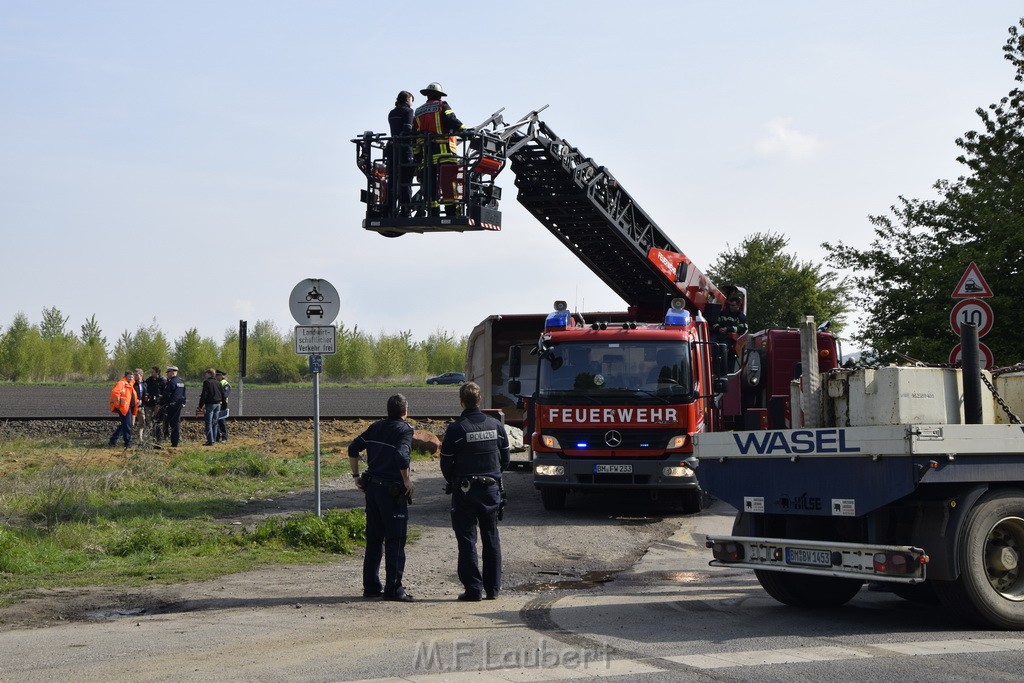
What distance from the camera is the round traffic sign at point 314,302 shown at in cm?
1327

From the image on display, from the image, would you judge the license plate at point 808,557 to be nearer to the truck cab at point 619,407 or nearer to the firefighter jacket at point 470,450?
the firefighter jacket at point 470,450

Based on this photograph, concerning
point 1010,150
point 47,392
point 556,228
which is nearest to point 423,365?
point 47,392

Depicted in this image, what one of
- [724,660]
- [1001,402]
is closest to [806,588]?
[1001,402]

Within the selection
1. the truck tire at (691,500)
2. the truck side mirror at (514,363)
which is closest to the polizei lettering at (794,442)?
the truck tire at (691,500)

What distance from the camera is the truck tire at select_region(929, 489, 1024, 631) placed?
7.70 metres

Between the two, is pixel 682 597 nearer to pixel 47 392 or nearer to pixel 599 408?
pixel 599 408

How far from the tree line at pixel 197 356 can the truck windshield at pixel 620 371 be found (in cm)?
5823

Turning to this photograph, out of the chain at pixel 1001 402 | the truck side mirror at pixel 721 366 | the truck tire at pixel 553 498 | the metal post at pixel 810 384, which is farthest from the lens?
the truck tire at pixel 553 498

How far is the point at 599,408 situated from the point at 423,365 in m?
71.3

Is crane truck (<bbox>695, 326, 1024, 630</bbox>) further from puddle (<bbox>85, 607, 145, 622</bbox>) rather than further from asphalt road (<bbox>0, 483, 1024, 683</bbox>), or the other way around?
puddle (<bbox>85, 607, 145, 622</bbox>)

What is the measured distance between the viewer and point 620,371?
49.9 feet

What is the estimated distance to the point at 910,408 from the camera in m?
7.90

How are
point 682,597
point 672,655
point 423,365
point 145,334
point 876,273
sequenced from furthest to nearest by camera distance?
point 423,365 < point 145,334 < point 876,273 < point 682,597 < point 672,655

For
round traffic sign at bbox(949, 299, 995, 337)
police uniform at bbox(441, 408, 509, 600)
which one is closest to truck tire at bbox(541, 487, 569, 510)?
round traffic sign at bbox(949, 299, 995, 337)
